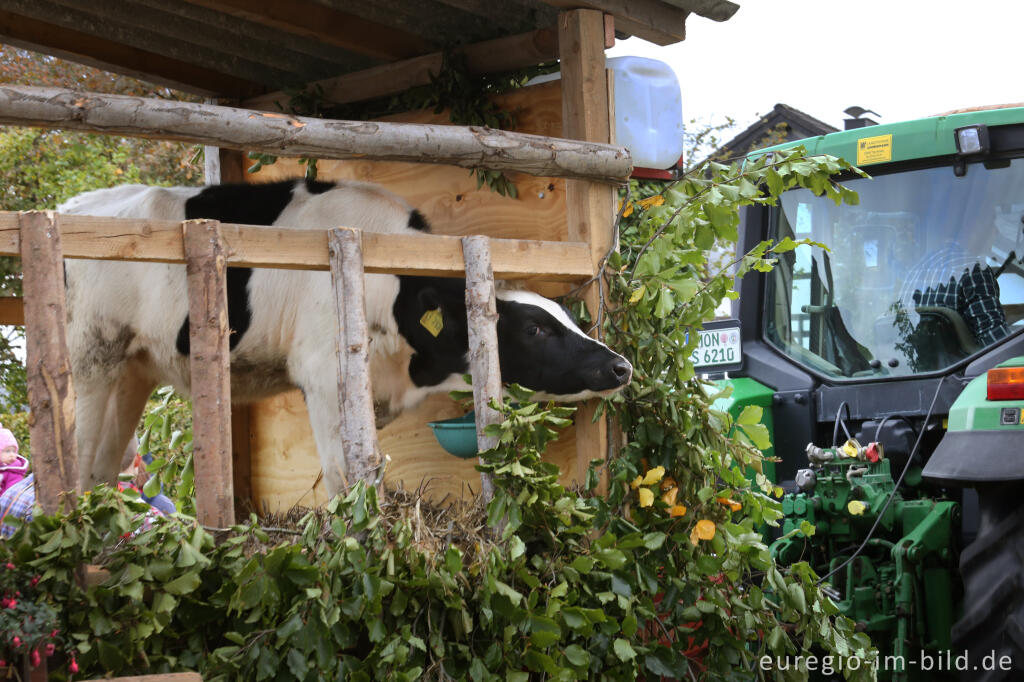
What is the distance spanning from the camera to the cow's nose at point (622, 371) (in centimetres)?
384

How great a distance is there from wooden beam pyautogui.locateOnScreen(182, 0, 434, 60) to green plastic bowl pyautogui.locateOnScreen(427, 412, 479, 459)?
5.60 feet

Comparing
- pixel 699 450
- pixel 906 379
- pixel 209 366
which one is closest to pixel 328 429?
pixel 209 366

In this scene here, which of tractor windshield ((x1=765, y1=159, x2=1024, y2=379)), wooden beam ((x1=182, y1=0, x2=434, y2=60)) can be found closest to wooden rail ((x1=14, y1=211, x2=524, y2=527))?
wooden beam ((x1=182, y1=0, x2=434, y2=60))

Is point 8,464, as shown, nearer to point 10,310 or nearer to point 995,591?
point 10,310

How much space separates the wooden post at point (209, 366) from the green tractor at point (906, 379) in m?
2.04

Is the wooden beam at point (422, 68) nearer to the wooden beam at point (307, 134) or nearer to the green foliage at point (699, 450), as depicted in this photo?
the wooden beam at point (307, 134)

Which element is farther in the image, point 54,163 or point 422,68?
point 54,163

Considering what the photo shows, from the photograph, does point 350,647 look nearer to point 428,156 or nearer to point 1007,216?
point 428,156

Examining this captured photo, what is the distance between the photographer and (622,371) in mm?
3842

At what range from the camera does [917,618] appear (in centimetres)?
418

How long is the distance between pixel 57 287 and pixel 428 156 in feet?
4.46

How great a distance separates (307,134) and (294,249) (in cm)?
40

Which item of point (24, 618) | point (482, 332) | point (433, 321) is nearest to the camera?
point (24, 618)

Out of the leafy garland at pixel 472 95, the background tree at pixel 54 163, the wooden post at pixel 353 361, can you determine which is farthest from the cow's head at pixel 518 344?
the background tree at pixel 54 163
